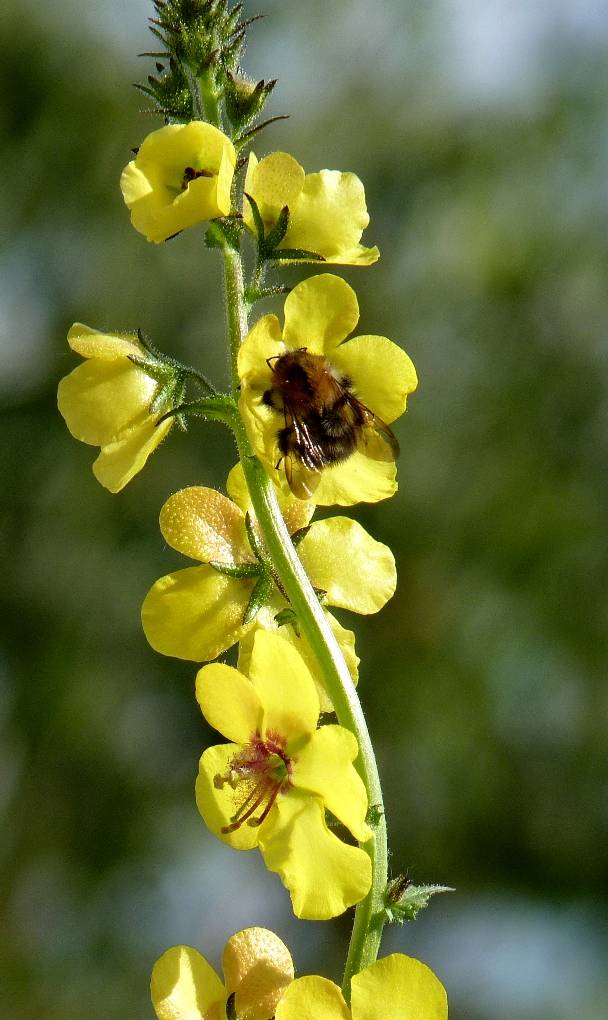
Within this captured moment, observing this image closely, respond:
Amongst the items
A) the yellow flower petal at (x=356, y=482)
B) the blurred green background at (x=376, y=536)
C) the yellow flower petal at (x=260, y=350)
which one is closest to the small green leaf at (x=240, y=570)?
the yellow flower petal at (x=356, y=482)

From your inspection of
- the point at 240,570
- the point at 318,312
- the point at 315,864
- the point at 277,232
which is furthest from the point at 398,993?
the point at 277,232

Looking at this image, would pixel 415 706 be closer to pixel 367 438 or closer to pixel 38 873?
pixel 38 873

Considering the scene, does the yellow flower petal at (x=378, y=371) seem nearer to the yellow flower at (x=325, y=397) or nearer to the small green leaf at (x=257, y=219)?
the yellow flower at (x=325, y=397)

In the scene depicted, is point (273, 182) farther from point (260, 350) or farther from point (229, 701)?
point (229, 701)

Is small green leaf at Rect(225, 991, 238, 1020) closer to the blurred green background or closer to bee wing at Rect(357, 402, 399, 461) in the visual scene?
bee wing at Rect(357, 402, 399, 461)

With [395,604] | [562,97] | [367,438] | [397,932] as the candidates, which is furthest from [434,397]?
[367,438]

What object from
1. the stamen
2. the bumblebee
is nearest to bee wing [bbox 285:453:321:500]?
the bumblebee

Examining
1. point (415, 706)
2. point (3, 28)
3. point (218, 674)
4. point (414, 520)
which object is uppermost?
point (218, 674)

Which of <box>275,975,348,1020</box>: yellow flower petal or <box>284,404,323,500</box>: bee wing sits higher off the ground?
<box>284,404,323,500</box>: bee wing
